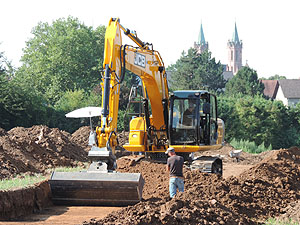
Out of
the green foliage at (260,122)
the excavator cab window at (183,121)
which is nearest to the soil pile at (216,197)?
the excavator cab window at (183,121)

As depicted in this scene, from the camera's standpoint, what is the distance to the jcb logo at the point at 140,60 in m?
14.0

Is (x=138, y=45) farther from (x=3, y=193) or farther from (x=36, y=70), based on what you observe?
(x=36, y=70)

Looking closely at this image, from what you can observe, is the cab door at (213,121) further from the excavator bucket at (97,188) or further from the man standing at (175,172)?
the excavator bucket at (97,188)

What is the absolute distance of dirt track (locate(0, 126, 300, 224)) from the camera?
8.55 metres

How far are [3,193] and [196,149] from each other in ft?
19.2

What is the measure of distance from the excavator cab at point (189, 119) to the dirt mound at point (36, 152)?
5.56m

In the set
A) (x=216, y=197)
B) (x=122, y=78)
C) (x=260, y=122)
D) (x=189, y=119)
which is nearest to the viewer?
(x=216, y=197)

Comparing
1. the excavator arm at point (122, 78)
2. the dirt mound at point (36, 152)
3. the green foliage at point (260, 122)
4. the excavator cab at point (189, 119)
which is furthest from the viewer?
the green foliage at point (260, 122)

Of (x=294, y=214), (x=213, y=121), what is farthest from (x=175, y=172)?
(x=213, y=121)

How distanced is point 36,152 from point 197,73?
4878cm

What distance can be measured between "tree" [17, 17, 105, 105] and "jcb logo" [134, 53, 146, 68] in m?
35.5

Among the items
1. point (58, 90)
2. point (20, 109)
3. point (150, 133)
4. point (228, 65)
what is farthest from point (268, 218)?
point (228, 65)

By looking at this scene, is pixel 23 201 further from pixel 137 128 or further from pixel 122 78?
pixel 137 128

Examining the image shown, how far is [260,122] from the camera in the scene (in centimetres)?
4603
